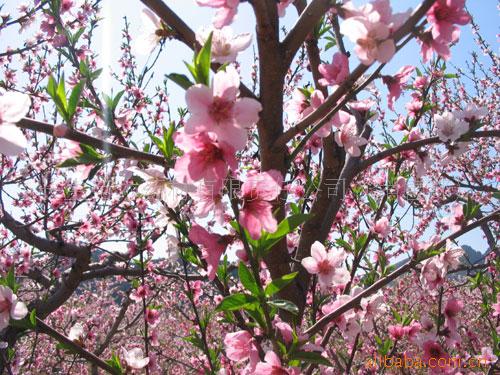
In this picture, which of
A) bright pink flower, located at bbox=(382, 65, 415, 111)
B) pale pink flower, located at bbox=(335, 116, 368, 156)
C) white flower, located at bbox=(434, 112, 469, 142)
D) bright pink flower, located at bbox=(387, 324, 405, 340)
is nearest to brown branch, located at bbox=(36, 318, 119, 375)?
pale pink flower, located at bbox=(335, 116, 368, 156)

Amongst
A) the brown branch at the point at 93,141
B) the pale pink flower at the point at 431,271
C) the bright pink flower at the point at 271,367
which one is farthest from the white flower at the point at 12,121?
the pale pink flower at the point at 431,271

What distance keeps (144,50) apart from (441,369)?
2.43m

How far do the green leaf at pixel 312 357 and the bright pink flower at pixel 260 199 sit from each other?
0.43m

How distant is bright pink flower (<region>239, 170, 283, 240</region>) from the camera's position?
105cm

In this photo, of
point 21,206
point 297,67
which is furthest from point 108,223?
point 297,67

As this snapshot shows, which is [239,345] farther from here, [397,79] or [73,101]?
[397,79]

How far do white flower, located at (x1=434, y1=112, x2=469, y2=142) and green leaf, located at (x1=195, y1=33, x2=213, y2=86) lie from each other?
4.15 ft

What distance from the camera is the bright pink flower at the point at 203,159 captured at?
39.0 inches

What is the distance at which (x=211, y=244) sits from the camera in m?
1.19

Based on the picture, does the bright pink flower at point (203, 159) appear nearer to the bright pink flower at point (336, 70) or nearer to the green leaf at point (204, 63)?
the green leaf at point (204, 63)

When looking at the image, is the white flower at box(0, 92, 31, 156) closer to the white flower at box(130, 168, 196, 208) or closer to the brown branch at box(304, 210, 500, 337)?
the white flower at box(130, 168, 196, 208)

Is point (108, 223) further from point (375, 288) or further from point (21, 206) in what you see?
point (375, 288)

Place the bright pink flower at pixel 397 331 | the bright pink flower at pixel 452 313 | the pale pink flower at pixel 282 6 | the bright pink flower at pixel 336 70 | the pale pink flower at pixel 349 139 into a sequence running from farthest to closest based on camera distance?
the bright pink flower at pixel 397 331 → the bright pink flower at pixel 452 313 → the pale pink flower at pixel 349 139 → the bright pink flower at pixel 336 70 → the pale pink flower at pixel 282 6

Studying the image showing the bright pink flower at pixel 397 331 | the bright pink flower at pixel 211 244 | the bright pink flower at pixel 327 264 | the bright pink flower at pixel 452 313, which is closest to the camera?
the bright pink flower at pixel 211 244
